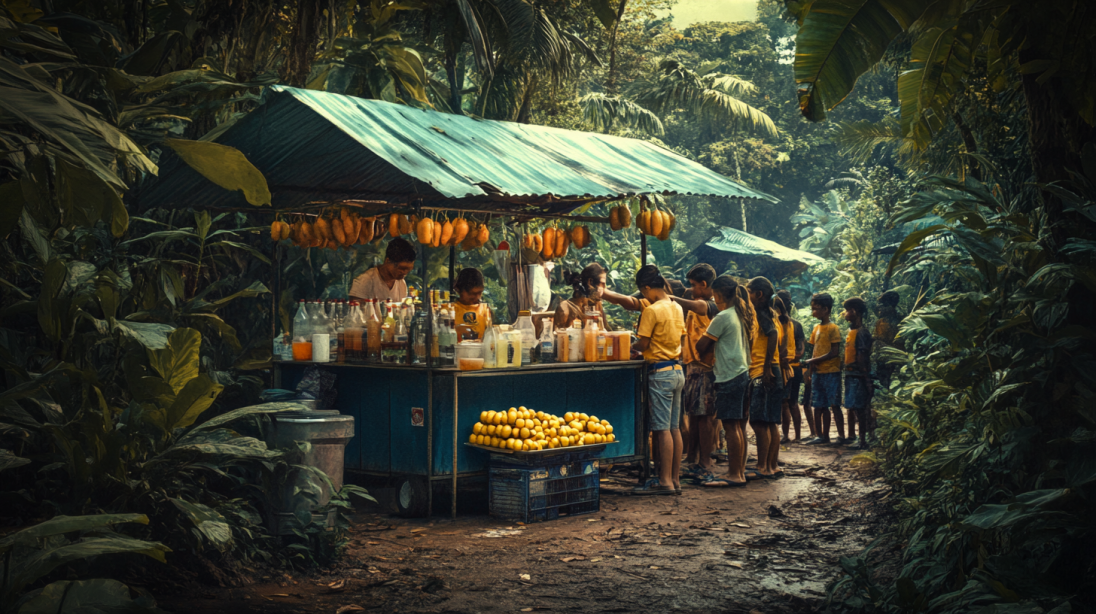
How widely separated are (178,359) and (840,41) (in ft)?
13.0

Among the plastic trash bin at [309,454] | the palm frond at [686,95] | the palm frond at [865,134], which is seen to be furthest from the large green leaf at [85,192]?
the palm frond at [686,95]

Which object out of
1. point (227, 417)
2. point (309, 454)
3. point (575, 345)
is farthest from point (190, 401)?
point (575, 345)

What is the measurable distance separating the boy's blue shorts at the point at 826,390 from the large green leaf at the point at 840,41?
281 inches

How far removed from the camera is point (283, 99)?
791 cm

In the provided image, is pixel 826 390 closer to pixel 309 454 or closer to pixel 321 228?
pixel 321 228

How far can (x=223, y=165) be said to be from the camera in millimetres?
4031

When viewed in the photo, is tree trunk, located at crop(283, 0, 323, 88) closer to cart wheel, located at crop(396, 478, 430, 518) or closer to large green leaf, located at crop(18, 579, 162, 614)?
cart wheel, located at crop(396, 478, 430, 518)

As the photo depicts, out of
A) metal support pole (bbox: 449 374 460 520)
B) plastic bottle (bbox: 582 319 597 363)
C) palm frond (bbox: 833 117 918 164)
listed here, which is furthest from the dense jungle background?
palm frond (bbox: 833 117 918 164)

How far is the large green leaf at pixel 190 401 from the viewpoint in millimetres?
5160

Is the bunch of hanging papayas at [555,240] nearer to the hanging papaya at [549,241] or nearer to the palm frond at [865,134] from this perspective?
the hanging papaya at [549,241]

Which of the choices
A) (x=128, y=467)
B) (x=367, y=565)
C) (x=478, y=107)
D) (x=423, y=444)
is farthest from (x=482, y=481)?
(x=478, y=107)

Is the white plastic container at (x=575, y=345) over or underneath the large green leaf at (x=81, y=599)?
over

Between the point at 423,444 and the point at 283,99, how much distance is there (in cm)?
308

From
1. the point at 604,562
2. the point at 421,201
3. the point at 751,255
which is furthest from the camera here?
the point at 751,255
